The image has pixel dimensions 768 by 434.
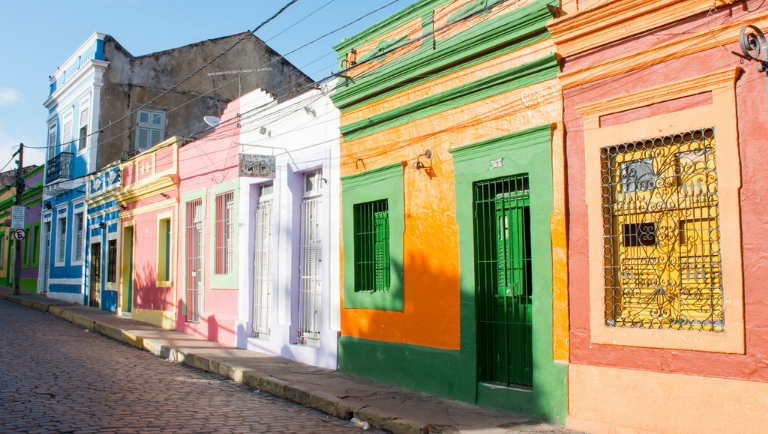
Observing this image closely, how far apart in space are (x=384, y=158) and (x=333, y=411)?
11.3 ft

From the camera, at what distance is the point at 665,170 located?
17.4ft

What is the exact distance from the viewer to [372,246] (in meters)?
8.66

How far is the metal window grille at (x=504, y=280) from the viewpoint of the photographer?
6461 millimetres

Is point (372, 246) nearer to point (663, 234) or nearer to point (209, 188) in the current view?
point (663, 234)

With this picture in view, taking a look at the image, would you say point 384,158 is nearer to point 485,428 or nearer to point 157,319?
point 485,428

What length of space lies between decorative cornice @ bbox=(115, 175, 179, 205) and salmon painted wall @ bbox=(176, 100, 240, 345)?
1.06 ft

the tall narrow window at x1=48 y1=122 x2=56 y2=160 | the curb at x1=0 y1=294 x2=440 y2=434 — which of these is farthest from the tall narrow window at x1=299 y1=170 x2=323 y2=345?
the tall narrow window at x1=48 y1=122 x2=56 y2=160

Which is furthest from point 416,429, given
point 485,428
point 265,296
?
point 265,296

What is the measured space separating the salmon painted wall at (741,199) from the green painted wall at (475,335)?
277 mm

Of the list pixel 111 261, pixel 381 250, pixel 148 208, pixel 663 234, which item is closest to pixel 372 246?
pixel 381 250

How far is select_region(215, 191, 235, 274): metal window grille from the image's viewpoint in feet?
40.0

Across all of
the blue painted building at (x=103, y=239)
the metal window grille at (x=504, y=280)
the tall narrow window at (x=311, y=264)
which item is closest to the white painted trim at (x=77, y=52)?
the blue painted building at (x=103, y=239)

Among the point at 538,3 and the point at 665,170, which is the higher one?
the point at 538,3

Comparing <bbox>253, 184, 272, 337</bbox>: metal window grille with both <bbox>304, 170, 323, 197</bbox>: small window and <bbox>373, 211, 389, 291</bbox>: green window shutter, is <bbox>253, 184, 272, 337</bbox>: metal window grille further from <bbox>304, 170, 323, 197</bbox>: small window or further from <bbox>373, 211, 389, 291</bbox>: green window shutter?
<bbox>373, 211, 389, 291</bbox>: green window shutter
